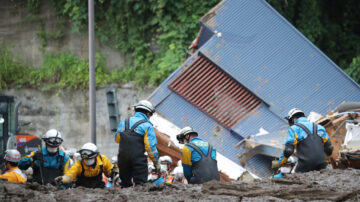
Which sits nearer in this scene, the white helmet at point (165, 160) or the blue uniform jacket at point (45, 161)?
the blue uniform jacket at point (45, 161)

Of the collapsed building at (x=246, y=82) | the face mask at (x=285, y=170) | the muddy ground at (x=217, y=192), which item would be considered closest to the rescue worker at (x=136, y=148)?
the muddy ground at (x=217, y=192)

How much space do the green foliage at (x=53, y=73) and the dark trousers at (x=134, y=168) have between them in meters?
12.5

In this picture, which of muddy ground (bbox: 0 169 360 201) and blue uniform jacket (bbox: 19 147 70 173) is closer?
muddy ground (bbox: 0 169 360 201)

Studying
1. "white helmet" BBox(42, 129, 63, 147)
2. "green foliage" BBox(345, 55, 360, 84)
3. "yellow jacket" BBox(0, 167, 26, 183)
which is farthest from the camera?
"green foliage" BBox(345, 55, 360, 84)

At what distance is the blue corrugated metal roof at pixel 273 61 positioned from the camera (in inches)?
557

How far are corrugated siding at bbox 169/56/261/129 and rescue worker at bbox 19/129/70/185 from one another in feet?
19.6

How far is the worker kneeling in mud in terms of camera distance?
7891mm

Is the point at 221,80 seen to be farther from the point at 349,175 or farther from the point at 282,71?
the point at 349,175

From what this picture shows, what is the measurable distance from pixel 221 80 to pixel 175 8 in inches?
265

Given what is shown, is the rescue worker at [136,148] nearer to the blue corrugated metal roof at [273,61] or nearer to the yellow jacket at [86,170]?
the yellow jacket at [86,170]

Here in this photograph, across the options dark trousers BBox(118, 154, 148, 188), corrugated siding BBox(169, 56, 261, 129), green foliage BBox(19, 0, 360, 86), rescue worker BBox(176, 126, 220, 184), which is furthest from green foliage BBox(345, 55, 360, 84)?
dark trousers BBox(118, 154, 148, 188)

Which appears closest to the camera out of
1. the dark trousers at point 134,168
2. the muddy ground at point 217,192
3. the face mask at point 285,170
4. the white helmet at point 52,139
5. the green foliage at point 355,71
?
the muddy ground at point 217,192

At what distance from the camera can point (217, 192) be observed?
21.2ft

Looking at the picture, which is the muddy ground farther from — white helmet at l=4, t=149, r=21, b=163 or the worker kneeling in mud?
white helmet at l=4, t=149, r=21, b=163
